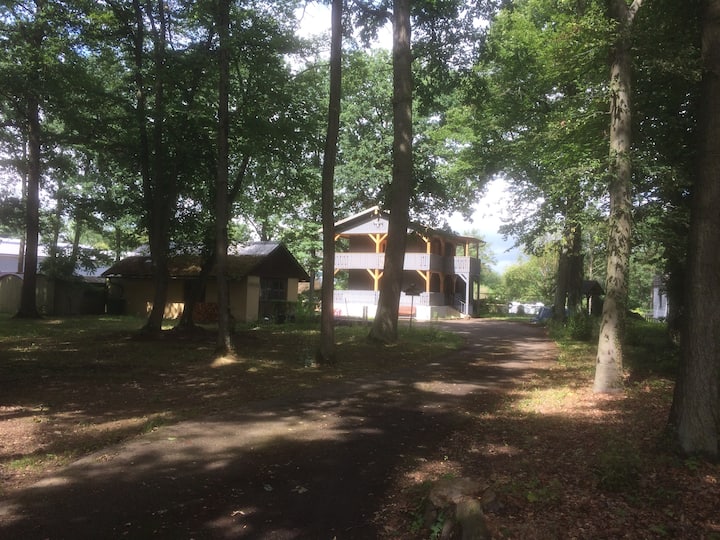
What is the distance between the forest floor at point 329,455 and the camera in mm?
4305

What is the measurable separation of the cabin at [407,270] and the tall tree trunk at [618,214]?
25.3 meters

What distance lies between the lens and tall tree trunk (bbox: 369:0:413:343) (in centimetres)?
1681

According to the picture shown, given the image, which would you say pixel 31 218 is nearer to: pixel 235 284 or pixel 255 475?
pixel 235 284

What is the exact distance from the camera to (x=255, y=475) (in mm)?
5504

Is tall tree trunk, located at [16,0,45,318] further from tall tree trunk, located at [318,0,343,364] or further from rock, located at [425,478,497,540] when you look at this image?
rock, located at [425,478,497,540]

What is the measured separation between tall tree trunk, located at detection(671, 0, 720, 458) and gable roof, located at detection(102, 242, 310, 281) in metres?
21.6

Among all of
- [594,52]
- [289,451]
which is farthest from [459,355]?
[289,451]

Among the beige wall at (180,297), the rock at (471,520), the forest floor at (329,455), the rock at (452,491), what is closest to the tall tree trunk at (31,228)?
the beige wall at (180,297)

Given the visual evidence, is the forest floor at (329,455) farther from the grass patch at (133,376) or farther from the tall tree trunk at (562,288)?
the tall tree trunk at (562,288)

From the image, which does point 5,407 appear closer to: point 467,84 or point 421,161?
point 467,84

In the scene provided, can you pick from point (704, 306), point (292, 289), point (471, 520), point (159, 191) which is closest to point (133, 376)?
point (159, 191)

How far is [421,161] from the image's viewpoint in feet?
117

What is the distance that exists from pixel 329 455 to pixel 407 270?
34535 millimetres

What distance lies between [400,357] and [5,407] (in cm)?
920
